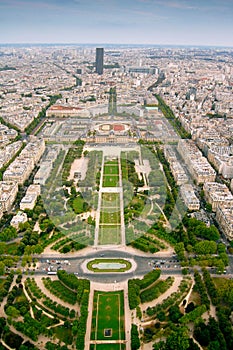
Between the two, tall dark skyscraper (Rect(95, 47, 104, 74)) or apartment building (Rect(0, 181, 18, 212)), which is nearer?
apartment building (Rect(0, 181, 18, 212))

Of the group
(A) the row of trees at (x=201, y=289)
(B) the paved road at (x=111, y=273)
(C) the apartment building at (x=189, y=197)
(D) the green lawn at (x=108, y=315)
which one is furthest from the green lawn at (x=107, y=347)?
(C) the apartment building at (x=189, y=197)

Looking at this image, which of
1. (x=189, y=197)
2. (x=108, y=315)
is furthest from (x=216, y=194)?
(x=108, y=315)

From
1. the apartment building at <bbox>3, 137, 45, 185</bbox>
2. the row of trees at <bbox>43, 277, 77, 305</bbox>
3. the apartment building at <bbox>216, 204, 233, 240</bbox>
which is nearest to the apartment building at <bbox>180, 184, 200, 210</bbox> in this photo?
the apartment building at <bbox>216, 204, 233, 240</bbox>

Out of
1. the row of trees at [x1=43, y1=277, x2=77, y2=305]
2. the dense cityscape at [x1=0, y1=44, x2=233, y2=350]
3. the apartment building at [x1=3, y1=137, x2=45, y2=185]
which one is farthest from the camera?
the apartment building at [x1=3, y1=137, x2=45, y2=185]

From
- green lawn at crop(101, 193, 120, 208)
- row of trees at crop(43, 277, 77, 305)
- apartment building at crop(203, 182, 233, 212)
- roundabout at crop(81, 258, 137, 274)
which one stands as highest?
apartment building at crop(203, 182, 233, 212)

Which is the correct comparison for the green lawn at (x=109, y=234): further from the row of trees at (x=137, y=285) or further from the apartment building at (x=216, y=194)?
the apartment building at (x=216, y=194)

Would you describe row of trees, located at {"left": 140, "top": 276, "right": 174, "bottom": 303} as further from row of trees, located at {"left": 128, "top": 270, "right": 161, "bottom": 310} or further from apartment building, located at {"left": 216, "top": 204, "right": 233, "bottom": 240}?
apartment building, located at {"left": 216, "top": 204, "right": 233, "bottom": 240}
